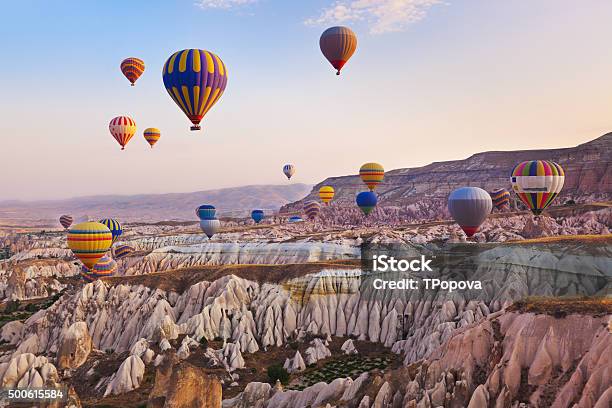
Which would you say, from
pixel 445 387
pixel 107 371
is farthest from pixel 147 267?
pixel 445 387

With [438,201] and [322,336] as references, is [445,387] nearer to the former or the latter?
[322,336]

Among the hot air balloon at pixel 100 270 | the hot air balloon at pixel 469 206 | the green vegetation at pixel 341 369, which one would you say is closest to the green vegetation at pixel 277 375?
the green vegetation at pixel 341 369

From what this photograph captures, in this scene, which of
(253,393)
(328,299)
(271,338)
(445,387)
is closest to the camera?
(445,387)

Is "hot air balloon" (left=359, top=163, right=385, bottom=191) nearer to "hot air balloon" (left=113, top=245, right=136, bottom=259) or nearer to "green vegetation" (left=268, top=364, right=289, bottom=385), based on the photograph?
"hot air balloon" (left=113, top=245, right=136, bottom=259)

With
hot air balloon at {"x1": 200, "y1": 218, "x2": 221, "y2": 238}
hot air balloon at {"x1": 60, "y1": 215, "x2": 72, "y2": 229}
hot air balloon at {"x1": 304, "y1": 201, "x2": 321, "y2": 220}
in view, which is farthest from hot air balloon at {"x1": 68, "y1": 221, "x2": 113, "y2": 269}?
hot air balloon at {"x1": 60, "y1": 215, "x2": 72, "y2": 229}

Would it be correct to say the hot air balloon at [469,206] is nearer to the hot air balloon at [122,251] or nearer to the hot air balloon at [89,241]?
the hot air balloon at [89,241]

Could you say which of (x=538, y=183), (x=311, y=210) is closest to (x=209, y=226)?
(x=311, y=210)
